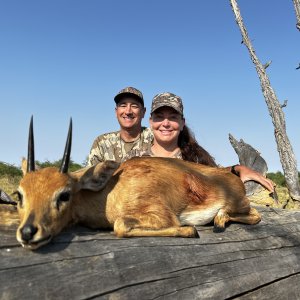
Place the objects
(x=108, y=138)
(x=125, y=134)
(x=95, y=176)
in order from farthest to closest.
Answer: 1. (x=108, y=138)
2. (x=125, y=134)
3. (x=95, y=176)

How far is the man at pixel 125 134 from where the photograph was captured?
8.05 metres

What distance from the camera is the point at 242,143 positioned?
991cm

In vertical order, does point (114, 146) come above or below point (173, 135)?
below

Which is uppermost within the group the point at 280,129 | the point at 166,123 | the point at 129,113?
the point at 280,129

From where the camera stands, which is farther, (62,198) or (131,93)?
(131,93)

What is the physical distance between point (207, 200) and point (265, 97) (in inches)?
503

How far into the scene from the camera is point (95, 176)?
401cm

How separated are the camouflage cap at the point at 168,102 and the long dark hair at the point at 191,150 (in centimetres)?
71

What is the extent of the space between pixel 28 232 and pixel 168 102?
4.30 m

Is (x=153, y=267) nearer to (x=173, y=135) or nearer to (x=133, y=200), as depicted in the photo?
(x=133, y=200)

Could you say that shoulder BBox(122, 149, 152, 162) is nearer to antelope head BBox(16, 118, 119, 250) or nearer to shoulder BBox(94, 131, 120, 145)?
shoulder BBox(94, 131, 120, 145)

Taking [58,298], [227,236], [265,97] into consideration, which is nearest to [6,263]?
[58,298]

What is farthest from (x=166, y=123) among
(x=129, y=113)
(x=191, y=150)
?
(x=129, y=113)

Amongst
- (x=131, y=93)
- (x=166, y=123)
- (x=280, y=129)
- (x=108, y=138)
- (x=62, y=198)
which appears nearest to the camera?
(x=62, y=198)
